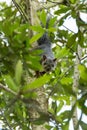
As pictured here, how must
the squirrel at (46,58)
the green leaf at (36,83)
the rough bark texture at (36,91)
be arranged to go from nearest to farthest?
the green leaf at (36,83) < the rough bark texture at (36,91) < the squirrel at (46,58)

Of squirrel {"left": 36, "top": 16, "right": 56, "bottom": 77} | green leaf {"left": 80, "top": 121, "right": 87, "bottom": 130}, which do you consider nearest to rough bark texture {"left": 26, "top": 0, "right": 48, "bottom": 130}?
squirrel {"left": 36, "top": 16, "right": 56, "bottom": 77}

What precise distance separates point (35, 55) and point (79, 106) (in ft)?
0.70

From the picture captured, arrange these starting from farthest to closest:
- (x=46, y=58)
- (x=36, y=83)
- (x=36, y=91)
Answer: (x=46, y=58)
(x=36, y=91)
(x=36, y=83)

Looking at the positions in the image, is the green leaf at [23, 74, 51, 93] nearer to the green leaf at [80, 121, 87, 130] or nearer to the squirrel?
the green leaf at [80, 121, 87, 130]

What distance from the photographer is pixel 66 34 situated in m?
1.72

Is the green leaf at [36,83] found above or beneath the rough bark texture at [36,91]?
beneath

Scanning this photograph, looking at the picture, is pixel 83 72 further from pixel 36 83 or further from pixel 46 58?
pixel 46 58

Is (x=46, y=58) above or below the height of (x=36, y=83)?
above

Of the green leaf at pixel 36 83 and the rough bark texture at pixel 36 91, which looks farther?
the rough bark texture at pixel 36 91

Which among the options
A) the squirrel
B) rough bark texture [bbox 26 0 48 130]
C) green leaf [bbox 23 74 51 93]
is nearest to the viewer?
green leaf [bbox 23 74 51 93]

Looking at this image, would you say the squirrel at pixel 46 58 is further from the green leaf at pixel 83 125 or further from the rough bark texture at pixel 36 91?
the green leaf at pixel 83 125

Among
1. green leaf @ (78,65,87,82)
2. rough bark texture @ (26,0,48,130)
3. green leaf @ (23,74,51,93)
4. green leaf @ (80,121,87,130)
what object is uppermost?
rough bark texture @ (26,0,48,130)

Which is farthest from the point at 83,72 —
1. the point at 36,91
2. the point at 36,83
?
the point at 36,91

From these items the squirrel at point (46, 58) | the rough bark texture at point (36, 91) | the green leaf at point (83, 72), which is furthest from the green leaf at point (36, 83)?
the squirrel at point (46, 58)
